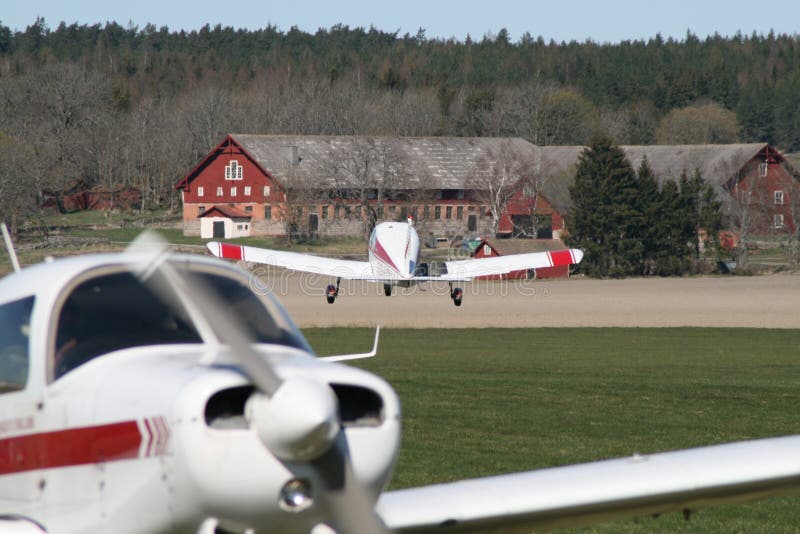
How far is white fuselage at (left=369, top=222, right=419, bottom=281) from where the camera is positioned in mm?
43938

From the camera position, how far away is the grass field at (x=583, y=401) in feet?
44.1

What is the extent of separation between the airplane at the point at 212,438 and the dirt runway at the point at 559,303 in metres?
40.4

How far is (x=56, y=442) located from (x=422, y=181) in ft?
313

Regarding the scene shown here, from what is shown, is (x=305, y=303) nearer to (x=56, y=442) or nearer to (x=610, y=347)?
(x=610, y=347)

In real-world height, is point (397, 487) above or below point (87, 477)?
below

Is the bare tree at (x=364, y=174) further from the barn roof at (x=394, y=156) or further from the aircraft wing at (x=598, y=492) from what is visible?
the aircraft wing at (x=598, y=492)

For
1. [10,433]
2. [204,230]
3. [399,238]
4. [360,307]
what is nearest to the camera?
[10,433]

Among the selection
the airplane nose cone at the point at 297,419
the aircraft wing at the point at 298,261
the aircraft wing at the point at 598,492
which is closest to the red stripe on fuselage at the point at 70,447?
the airplane nose cone at the point at 297,419

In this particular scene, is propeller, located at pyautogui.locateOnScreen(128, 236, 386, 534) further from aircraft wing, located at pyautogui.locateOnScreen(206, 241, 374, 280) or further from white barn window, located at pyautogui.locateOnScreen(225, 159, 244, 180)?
white barn window, located at pyautogui.locateOnScreen(225, 159, 244, 180)

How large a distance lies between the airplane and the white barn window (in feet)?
332

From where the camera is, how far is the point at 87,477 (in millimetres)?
5141

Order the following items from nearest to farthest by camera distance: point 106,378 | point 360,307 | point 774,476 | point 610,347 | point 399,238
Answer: point 106,378, point 774,476, point 610,347, point 399,238, point 360,307

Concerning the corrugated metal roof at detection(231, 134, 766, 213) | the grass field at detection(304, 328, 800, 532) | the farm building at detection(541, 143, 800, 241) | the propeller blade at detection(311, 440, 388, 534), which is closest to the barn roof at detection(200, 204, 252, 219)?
the corrugated metal roof at detection(231, 134, 766, 213)

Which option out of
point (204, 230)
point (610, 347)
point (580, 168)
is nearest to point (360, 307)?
point (610, 347)
